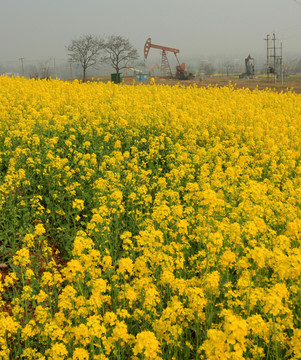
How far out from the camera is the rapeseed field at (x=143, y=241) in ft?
9.28

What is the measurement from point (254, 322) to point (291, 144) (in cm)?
748

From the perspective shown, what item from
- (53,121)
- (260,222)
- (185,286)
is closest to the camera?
(185,286)

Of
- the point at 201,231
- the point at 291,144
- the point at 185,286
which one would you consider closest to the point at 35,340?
the point at 185,286

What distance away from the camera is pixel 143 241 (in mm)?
3553

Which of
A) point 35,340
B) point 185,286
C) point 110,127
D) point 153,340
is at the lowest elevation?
point 35,340

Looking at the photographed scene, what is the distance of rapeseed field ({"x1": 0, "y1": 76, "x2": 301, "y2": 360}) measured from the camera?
9.28 feet

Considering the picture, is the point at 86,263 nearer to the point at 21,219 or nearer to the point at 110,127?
the point at 21,219

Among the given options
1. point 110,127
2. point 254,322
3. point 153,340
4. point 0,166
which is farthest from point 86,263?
point 110,127

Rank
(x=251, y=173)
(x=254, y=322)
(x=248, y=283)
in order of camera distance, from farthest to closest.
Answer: (x=251, y=173) < (x=248, y=283) < (x=254, y=322)

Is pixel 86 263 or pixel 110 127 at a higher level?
pixel 110 127

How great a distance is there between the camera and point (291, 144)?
29.8 ft

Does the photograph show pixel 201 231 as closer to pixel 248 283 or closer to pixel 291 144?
pixel 248 283

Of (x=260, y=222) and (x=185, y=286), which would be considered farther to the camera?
(x=260, y=222)

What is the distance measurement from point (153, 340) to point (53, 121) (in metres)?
6.90
